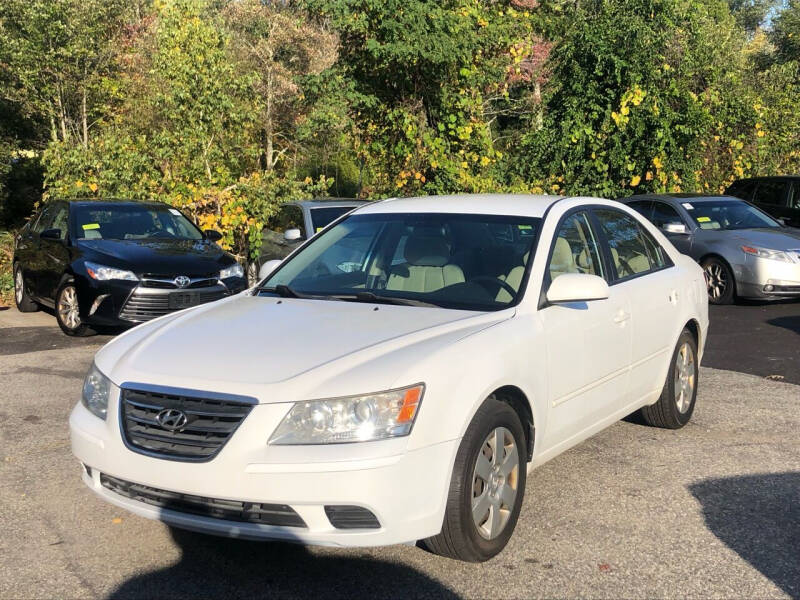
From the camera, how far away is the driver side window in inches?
203

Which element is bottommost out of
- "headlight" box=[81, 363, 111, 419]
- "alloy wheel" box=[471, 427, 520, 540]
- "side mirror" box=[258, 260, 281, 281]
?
"alloy wheel" box=[471, 427, 520, 540]

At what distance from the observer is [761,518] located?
4719mm

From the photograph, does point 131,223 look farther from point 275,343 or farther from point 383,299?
point 275,343

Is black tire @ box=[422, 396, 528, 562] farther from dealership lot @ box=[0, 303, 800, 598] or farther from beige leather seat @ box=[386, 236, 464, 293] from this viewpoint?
beige leather seat @ box=[386, 236, 464, 293]

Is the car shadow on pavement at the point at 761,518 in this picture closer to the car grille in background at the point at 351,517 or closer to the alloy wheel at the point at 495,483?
the alloy wheel at the point at 495,483

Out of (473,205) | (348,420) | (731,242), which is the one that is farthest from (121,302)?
(731,242)

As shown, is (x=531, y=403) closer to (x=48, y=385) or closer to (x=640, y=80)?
(x=48, y=385)

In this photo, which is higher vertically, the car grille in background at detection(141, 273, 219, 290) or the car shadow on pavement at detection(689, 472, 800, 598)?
the car shadow on pavement at detection(689, 472, 800, 598)

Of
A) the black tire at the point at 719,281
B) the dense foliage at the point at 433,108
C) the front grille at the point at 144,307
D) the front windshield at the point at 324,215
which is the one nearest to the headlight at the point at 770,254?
the black tire at the point at 719,281

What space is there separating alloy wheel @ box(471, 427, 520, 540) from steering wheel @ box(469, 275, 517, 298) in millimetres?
810

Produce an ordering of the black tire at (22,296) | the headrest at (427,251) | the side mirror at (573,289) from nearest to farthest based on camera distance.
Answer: the side mirror at (573,289), the headrest at (427,251), the black tire at (22,296)

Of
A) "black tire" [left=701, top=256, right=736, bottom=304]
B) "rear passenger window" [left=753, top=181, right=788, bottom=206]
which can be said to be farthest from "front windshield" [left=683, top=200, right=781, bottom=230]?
"rear passenger window" [left=753, top=181, right=788, bottom=206]

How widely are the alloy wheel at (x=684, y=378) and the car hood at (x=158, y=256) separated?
5803 millimetres

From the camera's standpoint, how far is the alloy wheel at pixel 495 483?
13.3 feet
